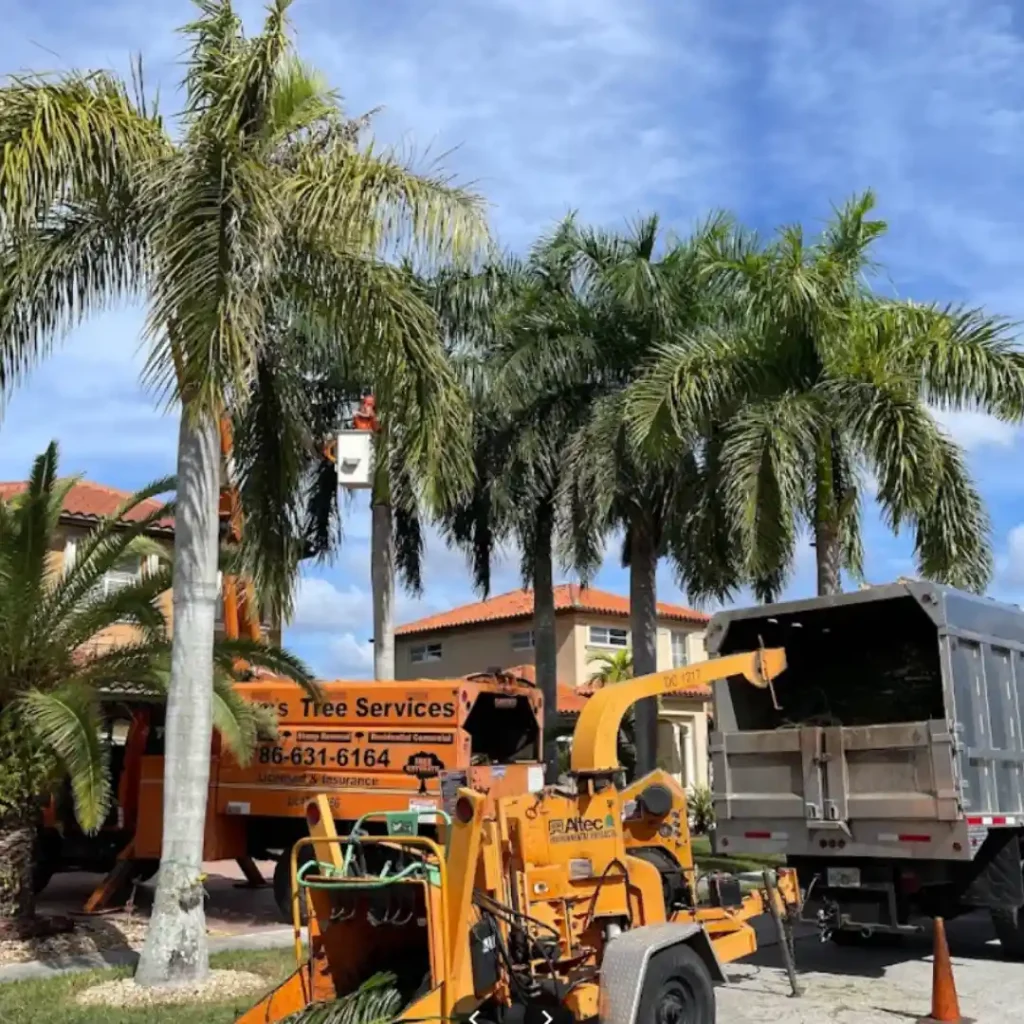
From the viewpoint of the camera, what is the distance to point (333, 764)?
1450 centimetres

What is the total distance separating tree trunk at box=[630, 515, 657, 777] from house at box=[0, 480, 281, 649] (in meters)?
5.76

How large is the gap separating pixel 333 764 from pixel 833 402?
7.20 meters

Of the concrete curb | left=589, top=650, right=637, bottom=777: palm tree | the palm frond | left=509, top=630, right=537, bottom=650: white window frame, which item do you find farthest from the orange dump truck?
left=509, top=630, right=537, bottom=650: white window frame

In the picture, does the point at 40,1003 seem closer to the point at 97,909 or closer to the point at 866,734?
the point at 97,909

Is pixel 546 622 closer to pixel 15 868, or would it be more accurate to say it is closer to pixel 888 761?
pixel 15 868

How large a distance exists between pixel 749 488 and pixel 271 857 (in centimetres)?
737

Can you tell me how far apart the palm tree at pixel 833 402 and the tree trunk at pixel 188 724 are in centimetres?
635

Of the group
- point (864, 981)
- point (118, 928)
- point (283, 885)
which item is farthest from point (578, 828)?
point (283, 885)

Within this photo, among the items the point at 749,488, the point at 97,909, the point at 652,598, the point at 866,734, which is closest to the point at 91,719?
the point at 97,909

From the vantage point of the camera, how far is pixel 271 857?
15.8 m

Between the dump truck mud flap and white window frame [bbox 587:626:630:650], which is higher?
white window frame [bbox 587:626:630:650]

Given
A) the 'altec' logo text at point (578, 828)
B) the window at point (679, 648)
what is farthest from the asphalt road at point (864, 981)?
the window at point (679, 648)

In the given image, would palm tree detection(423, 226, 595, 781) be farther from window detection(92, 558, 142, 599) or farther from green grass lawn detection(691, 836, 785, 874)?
window detection(92, 558, 142, 599)

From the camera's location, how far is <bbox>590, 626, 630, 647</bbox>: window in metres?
38.1
